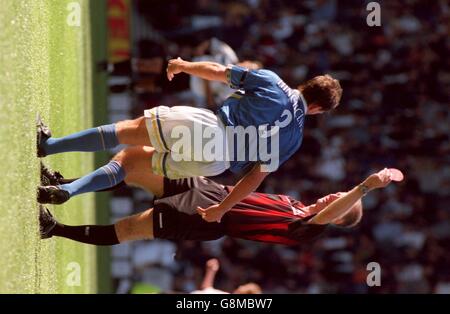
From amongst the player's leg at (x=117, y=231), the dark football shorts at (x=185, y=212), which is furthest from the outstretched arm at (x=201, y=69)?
the player's leg at (x=117, y=231)

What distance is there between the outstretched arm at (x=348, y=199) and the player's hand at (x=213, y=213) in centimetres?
65

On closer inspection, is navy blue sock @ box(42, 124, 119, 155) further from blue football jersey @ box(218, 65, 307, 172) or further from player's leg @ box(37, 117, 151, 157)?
blue football jersey @ box(218, 65, 307, 172)

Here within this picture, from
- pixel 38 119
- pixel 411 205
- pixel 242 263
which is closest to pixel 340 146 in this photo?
pixel 411 205

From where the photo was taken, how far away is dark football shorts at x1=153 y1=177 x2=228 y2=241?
17.7 ft

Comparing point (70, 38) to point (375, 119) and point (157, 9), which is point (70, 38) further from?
point (375, 119)

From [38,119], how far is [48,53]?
99 cm

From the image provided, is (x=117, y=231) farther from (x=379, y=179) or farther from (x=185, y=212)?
(x=379, y=179)

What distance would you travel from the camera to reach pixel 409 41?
11477 millimetres

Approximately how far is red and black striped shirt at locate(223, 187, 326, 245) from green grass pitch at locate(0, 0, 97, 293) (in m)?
1.21

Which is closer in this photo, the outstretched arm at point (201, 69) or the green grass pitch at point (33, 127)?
the green grass pitch at point (33, 127)

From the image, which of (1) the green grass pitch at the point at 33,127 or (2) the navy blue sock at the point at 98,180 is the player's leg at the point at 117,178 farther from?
(1) the green grass pitch at the point at 33,127

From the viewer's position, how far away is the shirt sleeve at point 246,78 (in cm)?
473

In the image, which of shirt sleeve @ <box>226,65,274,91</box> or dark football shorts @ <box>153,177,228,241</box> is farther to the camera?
dark football shorts @ <box>153,177,228,241</box>

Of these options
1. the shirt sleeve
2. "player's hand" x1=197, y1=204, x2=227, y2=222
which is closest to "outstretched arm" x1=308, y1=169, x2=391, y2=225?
"player's hand" x1=197, y1=204, x2=227, y2=222
